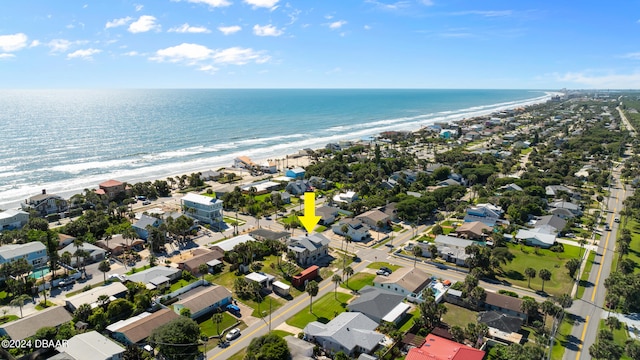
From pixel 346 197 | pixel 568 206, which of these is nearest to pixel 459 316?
pixel 346 197

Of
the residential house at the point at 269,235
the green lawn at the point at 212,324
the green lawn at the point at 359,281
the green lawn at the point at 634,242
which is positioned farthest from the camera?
the residential house at the point at 269,235

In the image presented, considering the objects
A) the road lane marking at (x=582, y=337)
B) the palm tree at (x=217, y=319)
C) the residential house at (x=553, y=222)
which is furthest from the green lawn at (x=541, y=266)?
the palm tree at (x=217, y=319)

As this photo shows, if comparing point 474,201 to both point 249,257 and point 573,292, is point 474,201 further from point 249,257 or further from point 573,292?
point 249,257

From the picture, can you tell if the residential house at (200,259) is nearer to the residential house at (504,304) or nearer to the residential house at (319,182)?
the residential house at (504,304)

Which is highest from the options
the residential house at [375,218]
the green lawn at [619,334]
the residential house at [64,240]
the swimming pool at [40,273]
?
the residential house at [64,240]

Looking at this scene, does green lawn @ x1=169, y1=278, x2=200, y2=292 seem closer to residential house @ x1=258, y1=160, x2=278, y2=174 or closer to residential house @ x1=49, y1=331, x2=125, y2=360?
residential house @ x1=49, y1=331, x2=125, y2=360

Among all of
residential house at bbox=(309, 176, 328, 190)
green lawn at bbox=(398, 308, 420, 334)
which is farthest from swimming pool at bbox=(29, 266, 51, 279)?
residential house at bbox=(309, 176, 328, 190)

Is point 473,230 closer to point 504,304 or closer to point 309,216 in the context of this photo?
point 504,304
